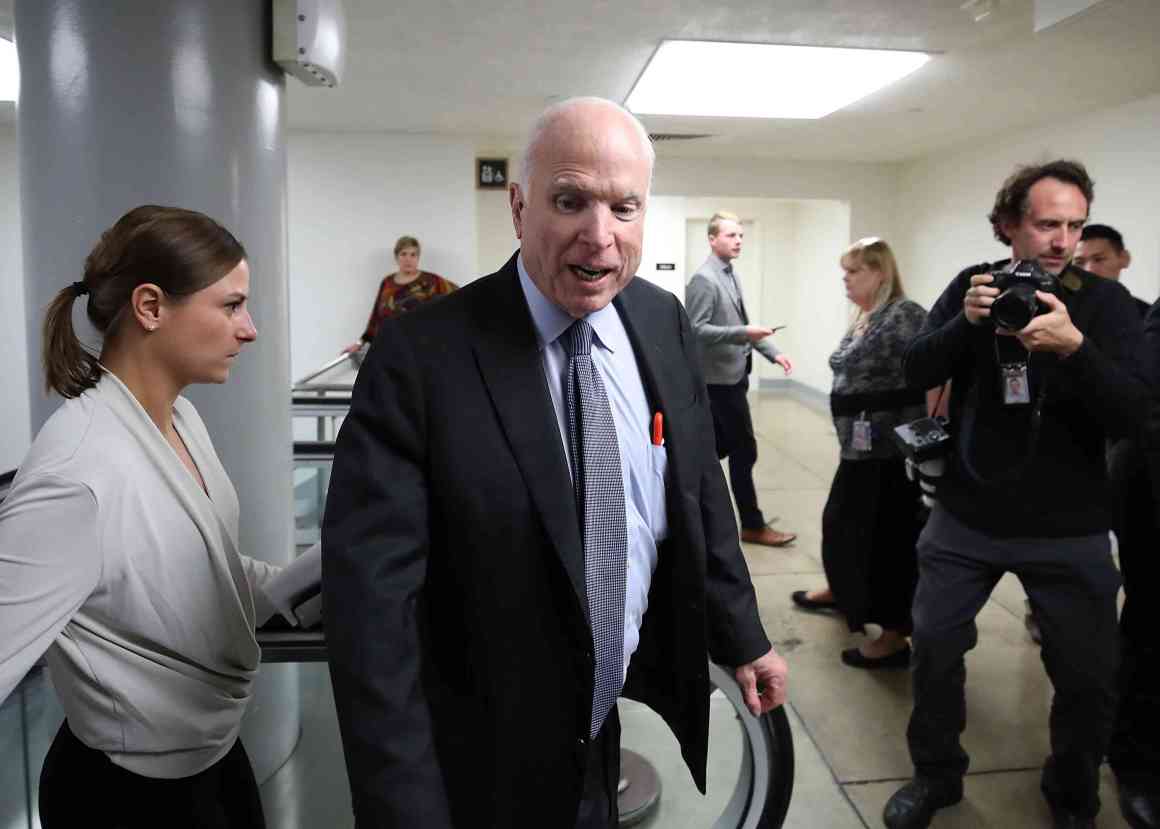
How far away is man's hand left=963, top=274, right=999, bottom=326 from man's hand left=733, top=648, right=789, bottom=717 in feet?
3.31

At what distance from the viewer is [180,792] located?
3.99ft

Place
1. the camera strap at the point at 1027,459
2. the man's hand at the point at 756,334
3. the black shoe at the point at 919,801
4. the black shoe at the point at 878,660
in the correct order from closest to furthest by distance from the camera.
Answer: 1. the camera strap at the point at 1027,459
2. the black shoe at the point at 919,801
3. the black shoe at the point at 878,660
4. the man's hand at the point at 756,334

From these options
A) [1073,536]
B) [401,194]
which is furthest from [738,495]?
[401,194]

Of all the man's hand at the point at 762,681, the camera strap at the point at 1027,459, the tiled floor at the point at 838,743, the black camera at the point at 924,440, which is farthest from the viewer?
the tiled floor at the point at 838,743

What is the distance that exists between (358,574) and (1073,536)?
1.77 metres

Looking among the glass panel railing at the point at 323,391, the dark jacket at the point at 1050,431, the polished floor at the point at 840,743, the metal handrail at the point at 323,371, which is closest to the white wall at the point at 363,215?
the metal handrail at the point at 323,371

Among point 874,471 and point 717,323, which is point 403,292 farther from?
point 874,471

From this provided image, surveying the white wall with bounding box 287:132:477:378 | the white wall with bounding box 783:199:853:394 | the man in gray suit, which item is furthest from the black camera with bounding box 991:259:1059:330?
the white wall with bounding box 783:199:853:394

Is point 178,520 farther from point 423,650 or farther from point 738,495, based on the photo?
point 738,495

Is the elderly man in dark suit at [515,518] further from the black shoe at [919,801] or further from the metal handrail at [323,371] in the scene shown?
the metal handrail at [323,371]

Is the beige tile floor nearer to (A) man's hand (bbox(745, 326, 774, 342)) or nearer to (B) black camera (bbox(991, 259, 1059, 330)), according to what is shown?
(A) man's hand (bbox(745, 326, 774, 342))

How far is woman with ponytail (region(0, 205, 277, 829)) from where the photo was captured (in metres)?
1.04

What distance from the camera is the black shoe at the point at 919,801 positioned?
2.29 metres

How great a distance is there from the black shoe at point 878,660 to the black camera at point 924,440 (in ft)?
4.77
